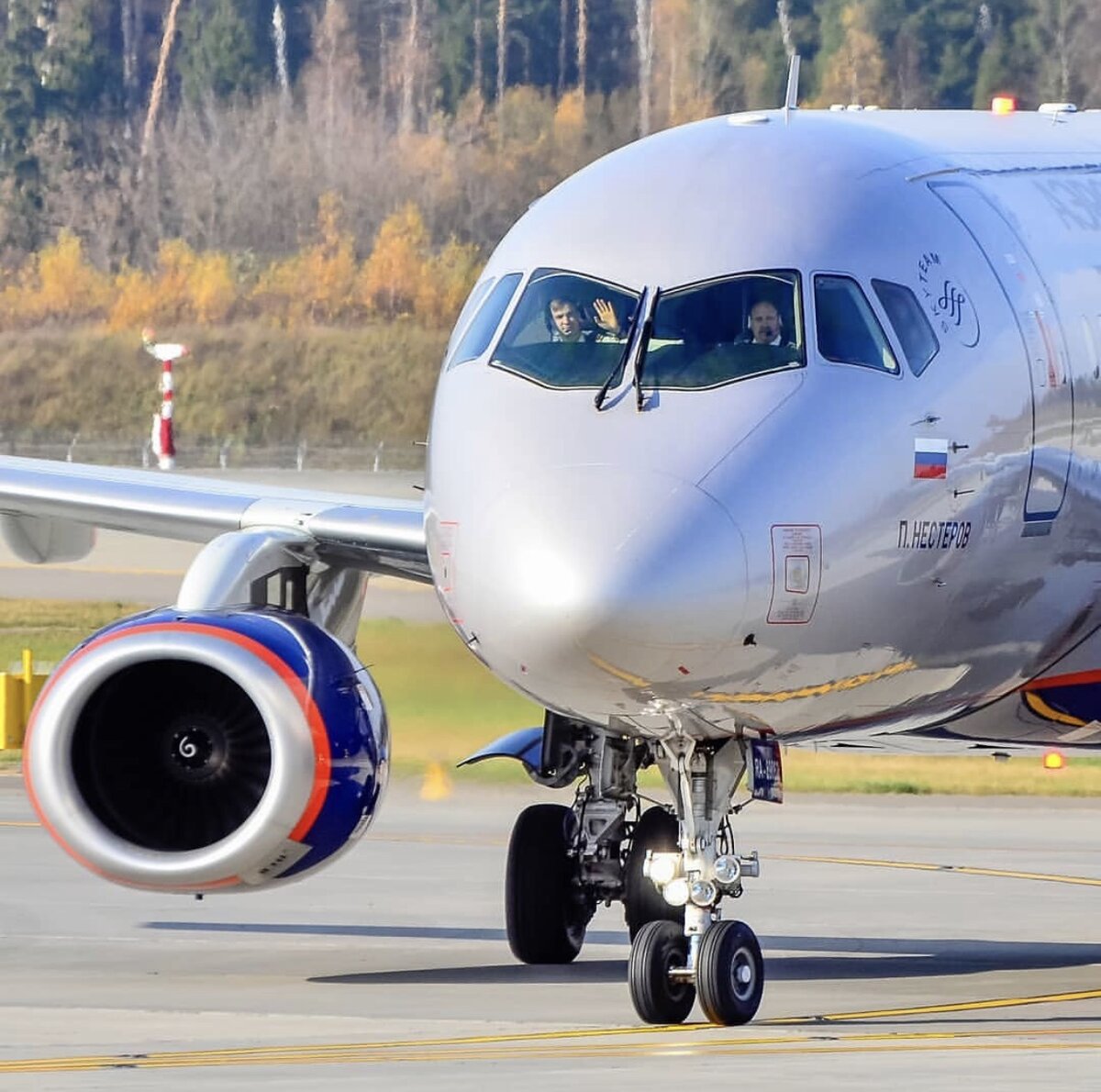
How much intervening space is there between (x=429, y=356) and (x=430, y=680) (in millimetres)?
21443

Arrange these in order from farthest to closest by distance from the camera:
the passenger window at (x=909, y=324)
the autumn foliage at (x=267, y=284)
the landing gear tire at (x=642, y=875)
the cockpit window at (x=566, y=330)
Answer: the autumn foliage at (x=267, y=284) → the landing gear tire at (x=642, y=875) → the passenger window at (x=909, y=324) → the cockpit window at (x=566, y=330)

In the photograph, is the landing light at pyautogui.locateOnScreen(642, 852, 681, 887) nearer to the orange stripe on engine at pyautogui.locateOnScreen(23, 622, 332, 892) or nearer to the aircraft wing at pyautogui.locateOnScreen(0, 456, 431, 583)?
the orange stripe on engine at pyautogui.locateOnScreen(23, 622, 332, 892)

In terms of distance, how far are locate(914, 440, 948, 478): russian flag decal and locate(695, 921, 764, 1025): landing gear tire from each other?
1.93 metres

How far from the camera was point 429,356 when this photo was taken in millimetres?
43594

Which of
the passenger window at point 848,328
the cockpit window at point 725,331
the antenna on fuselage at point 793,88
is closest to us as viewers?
the cockpit window at point 725,331

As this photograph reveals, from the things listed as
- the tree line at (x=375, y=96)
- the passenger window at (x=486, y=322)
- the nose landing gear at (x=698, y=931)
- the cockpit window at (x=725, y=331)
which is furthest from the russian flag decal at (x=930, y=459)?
the tree line at (x=375, y=96)

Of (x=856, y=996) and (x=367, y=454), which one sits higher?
(x=856, y=996)

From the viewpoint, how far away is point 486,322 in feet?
39.0

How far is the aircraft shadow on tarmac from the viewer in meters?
14.5

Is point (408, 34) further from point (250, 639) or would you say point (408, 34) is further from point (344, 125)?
point (250, 639)

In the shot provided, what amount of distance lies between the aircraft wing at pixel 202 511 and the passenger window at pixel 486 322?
236 centimetres

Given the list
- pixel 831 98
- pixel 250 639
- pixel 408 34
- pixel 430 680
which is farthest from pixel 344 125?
pixel 250 639

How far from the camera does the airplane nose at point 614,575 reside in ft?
33.9

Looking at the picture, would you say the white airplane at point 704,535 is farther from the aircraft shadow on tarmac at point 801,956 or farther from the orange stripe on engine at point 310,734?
the aircraft shadow on tarmac at point 801,956
